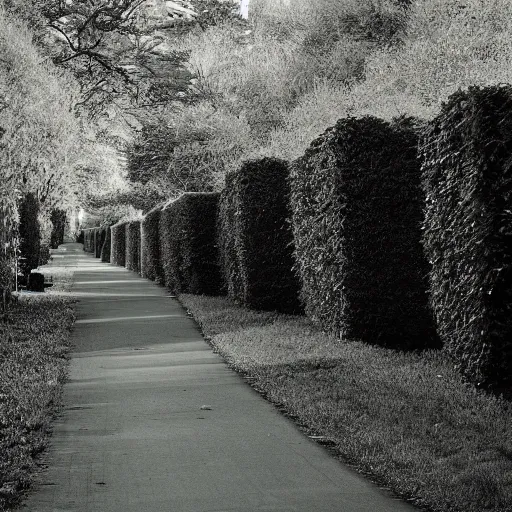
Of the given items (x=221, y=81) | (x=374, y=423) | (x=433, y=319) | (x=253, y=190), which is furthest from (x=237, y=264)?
(x=221, y=81)

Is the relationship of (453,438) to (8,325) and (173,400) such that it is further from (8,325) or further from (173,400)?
(8,325)

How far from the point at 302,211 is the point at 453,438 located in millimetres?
7709

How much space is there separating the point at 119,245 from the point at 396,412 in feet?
129

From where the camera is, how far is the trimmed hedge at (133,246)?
115 feet

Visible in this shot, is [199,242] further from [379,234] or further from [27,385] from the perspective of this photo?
[27,385]

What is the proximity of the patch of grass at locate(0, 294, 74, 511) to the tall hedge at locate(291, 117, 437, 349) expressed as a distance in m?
4.00

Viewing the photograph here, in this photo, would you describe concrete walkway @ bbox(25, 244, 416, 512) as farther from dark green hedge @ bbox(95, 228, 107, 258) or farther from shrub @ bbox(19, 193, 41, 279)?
dark green hedge @ bbox(95, 228, 107, 258)

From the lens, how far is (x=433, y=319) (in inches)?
421

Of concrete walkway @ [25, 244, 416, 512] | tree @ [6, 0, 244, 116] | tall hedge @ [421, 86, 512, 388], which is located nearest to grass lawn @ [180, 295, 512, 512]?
concrete walkway @ [25, 244, 416, 512]

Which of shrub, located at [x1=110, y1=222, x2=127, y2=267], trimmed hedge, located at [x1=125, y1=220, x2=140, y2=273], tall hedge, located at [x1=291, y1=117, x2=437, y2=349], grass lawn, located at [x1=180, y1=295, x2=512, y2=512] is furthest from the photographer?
shrub, located at [x1=110, y1=222, x2=127, y2=267]

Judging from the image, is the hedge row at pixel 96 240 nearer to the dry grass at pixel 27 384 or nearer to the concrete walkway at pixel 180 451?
the dry grass at pixel 27 384

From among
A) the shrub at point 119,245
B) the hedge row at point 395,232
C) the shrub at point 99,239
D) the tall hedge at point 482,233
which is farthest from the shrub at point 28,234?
the shrub at point 99,239

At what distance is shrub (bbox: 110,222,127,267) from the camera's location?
43.7 meters

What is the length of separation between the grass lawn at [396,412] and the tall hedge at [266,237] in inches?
150
